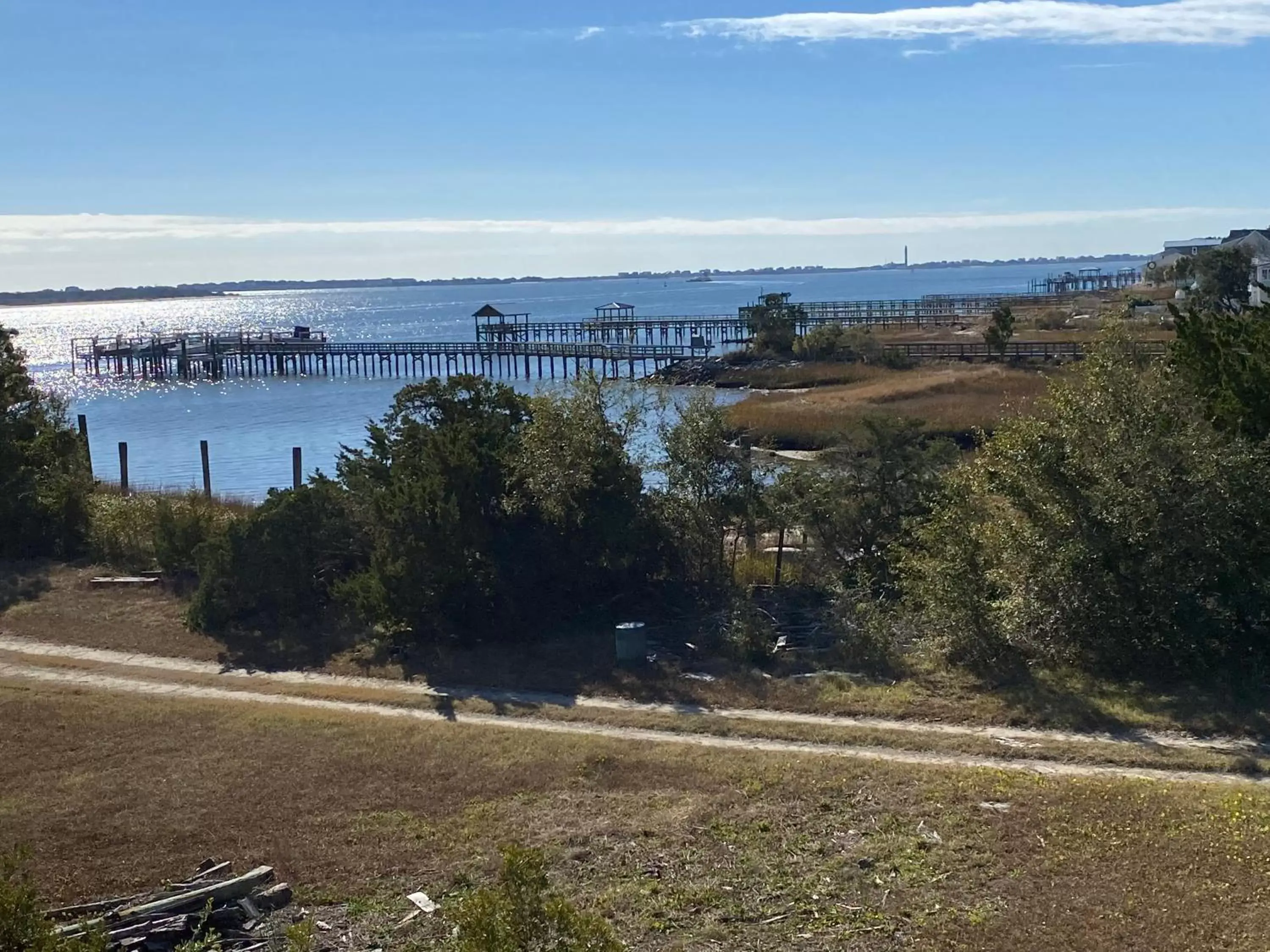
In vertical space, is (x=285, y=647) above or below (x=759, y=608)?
below

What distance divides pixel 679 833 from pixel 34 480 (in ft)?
75.0

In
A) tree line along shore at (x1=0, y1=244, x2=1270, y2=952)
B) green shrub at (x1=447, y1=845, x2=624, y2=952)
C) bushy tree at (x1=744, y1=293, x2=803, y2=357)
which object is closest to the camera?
green shrub at (x1=447, y1=845, x2=624, y2=952)

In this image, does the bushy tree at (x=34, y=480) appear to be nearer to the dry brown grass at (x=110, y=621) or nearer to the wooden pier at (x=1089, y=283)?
the dry brown grass at (x=110, y=621)

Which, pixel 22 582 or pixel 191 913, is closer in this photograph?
pixel 191 913

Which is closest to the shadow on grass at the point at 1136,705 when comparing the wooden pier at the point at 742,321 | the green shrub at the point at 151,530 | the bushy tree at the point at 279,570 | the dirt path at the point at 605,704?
the dirt path at the point at 605,704

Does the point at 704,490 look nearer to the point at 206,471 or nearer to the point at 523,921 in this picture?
the point at 523,921

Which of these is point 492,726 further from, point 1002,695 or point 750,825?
point 1002,695

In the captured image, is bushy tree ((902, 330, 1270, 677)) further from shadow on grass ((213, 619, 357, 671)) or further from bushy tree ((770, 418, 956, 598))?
shadow on grass ((213, 619, 357, 671))

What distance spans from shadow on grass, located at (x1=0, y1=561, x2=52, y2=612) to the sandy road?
2.68 metres

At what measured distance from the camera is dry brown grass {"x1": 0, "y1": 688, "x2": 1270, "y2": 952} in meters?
10.2

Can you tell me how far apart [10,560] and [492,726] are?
16.9 meters

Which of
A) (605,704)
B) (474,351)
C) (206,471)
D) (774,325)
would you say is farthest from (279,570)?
(474,351)

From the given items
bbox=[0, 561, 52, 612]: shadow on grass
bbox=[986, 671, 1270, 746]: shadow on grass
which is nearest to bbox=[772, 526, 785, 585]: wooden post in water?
bbox=[986, 671, 1270, 746]: shadow on grass

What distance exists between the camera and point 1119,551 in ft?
58.3
